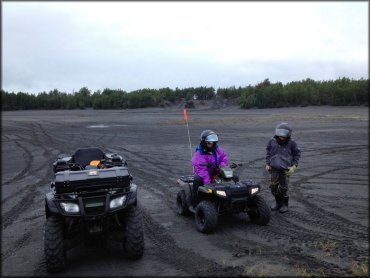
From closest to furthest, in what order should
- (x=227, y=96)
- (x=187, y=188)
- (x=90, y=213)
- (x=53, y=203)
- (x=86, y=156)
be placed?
(x=90, y=213) → (x=53, y=203) → (x=86, y=156) → (x=187, y=188) → (x=227, y=96)

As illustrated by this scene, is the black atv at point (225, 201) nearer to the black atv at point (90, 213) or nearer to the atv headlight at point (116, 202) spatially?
the black atv at point (90, 213)

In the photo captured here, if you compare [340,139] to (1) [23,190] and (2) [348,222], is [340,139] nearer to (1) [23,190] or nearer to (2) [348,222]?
(2) [348,222]

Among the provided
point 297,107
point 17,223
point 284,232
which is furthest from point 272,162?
point 297,107

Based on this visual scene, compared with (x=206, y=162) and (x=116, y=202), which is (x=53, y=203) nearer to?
(x=116, y=202)

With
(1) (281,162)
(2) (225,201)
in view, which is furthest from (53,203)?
(1) (281,162)

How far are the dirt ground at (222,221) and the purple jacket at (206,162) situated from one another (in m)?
0.97

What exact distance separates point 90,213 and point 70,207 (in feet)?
0.96

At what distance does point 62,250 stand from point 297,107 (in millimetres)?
34126

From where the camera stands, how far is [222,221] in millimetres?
8148

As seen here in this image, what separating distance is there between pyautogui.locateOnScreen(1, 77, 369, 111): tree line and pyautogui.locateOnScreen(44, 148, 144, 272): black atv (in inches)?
1155

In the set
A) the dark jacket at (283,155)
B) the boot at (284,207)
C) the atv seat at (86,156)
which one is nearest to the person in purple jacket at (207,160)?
the dark jacket at (283,155)

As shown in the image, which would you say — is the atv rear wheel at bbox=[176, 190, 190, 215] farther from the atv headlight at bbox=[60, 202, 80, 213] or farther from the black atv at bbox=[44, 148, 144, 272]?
the atv headlight at bbox=[60, 202, 80, 213]

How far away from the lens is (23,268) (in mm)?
6039

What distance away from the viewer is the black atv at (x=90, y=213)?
5.73 metres
